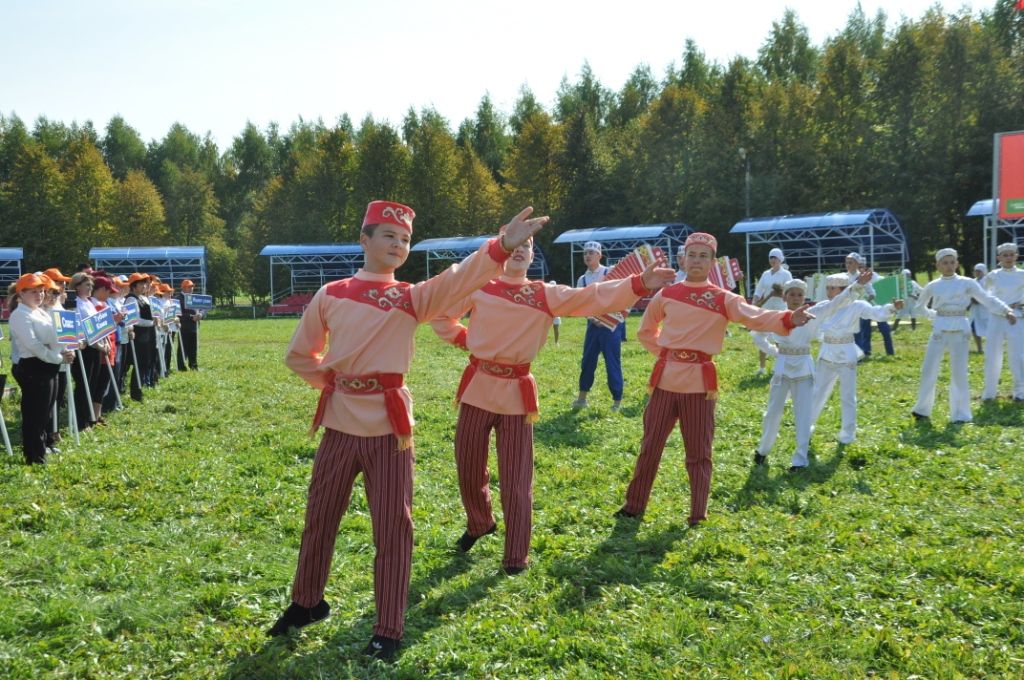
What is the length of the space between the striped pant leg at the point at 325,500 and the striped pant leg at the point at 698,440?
111 inches

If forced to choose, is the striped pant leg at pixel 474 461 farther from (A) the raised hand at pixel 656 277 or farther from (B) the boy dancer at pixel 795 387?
(B) the boy dancer at pixel 795 387

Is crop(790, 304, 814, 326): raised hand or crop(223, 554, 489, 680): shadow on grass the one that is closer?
crop(223, 554, 489, 680): shadow on grass

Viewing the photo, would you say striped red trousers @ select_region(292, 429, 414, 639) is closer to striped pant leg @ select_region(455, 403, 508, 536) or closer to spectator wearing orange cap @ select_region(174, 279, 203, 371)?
striped pant leg @ select_region(455, 403, 508, 536)

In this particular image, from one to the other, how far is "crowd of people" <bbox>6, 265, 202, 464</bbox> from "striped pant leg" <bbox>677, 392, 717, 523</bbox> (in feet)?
20.6

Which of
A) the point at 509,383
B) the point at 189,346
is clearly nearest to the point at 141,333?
the point at 189,346

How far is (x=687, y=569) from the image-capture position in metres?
5.43

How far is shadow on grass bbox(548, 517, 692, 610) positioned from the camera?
5102 millimetres

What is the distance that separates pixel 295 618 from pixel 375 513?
0.82 meters

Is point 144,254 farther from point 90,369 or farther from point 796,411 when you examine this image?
point 796,411

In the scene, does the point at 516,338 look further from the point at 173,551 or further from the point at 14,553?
the point at 14,553

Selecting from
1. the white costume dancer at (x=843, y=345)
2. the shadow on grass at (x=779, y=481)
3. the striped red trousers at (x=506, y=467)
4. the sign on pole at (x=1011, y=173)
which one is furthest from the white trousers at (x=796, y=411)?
the sign on pole at (x=1011, y=173)

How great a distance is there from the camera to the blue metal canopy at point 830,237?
2870 cm

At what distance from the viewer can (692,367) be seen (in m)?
6.16

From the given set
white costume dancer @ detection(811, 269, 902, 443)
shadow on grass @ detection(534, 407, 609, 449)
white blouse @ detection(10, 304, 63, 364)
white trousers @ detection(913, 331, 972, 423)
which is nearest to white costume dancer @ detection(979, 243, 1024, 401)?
white trousers @ detection(913, 331, 972, 423)
